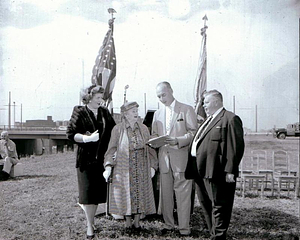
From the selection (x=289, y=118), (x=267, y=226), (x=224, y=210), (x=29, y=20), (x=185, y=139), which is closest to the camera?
(x=224, y=210)

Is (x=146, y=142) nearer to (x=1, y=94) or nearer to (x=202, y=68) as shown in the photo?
(x=202, y=68)

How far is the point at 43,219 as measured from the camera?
4516mm

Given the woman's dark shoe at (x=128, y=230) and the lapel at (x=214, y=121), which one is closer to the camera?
the lapel at (x=214, y=121)

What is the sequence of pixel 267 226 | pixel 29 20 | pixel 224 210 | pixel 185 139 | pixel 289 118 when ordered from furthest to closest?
pixel 289 118 < pixel 29 20 < pixel 267 226 < pixel 185 139 < pixel 224 210

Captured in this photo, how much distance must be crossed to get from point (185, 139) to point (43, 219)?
2.24 m

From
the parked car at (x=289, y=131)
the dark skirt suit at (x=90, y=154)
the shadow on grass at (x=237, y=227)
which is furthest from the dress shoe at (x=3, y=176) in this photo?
the parked car at (x=289, y=131)

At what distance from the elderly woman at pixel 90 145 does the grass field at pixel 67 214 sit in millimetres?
509

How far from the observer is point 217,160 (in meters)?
3.62

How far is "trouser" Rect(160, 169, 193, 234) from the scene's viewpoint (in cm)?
402

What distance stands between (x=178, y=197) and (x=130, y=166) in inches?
27.4

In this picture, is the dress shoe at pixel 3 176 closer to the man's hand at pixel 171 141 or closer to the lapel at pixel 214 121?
the man's hand at pixel 171 141

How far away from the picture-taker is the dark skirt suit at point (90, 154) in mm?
3936

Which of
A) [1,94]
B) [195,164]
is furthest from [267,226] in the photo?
[1,94]

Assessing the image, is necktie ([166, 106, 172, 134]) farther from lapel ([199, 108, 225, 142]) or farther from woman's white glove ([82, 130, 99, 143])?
woman's white glove ([82, 130, 99, 143])
